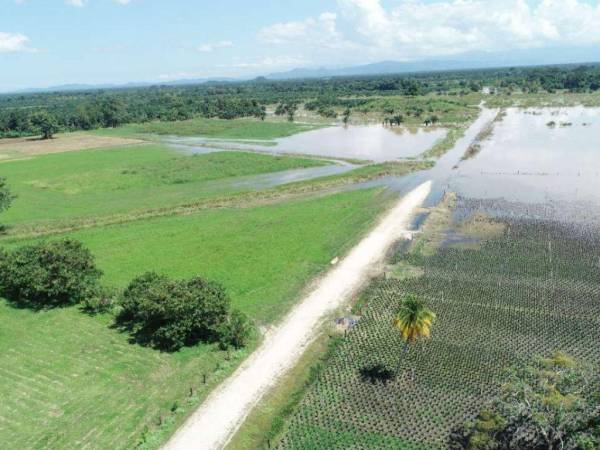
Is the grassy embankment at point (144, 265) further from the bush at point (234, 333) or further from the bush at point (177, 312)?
the bush at point (177, 312)

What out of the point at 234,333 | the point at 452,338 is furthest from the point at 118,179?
the point at 452,338

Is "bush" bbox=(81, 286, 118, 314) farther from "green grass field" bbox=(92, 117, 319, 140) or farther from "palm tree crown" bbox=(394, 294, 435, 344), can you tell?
"green grass field" bbox=(92, 117, 319, 140)

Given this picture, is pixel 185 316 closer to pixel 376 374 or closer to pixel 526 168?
pixel 376 374

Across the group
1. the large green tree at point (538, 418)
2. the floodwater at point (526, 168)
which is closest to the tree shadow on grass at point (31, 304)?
the large green tree at point (538, 418)

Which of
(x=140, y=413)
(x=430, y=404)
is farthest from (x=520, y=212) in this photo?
(x=140, y=413)

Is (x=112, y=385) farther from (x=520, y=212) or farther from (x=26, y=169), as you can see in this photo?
(x=26, y=169)

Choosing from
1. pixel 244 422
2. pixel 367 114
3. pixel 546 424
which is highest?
pixel 367 114

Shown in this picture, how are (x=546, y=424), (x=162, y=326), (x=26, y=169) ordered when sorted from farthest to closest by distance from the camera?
(x=26, y=169)
(x=162, y=326)
(x=546, y=424)
